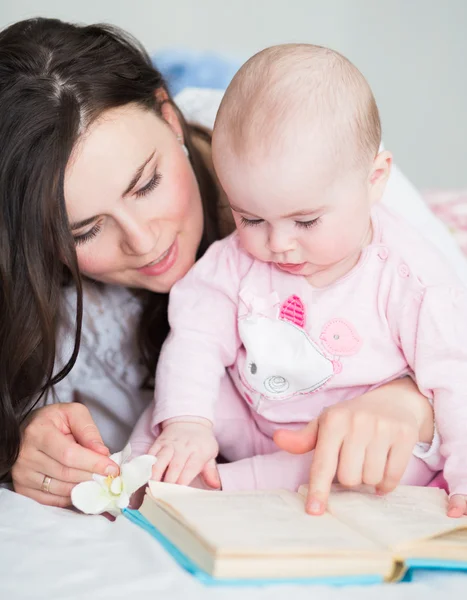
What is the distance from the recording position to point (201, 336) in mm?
1288

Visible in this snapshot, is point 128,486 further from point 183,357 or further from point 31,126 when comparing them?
point 31,126

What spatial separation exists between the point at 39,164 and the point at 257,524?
0.65 metres

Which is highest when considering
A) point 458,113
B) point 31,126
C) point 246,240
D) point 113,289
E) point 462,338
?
point 31,126

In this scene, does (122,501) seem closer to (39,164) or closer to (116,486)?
(116,486)

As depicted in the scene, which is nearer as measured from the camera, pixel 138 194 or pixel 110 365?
pixel 138 194

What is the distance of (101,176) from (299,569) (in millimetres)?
671

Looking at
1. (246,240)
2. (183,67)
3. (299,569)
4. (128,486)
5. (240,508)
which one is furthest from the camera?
(183,67)

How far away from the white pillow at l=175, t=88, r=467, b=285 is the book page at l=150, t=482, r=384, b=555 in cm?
78

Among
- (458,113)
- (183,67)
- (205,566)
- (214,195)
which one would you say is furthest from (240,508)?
(458,113)

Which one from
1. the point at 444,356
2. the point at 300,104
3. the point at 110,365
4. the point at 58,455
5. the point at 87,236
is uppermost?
the point at 300,104

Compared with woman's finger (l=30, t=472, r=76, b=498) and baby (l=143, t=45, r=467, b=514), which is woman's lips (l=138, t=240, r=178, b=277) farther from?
woman's finger (l=30, t=472, r=76, b=498)

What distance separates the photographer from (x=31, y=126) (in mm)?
1198

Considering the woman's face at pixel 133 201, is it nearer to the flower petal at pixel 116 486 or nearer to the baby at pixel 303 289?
the baby at pixel 303 289

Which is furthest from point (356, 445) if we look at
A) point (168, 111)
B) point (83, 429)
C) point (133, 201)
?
point (168, 111)
